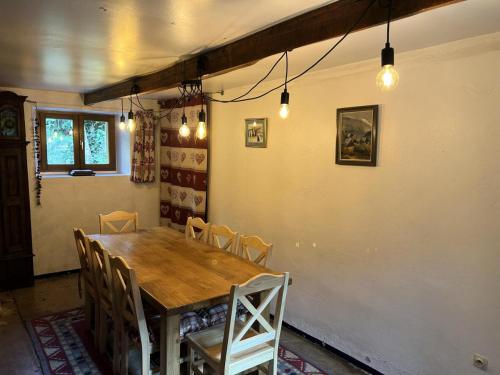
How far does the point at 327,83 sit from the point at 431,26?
1.09 m

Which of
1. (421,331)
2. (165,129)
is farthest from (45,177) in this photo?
(421,331)

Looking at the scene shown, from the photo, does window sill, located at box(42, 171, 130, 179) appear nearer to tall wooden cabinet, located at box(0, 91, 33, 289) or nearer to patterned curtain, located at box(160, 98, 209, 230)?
tall wooden cabinet, located at box(0, 91, 33, 289)

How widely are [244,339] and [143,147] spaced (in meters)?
3.43

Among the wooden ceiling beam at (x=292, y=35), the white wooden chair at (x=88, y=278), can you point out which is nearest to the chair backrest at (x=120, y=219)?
the white wooden chair at (x=88, y=278)

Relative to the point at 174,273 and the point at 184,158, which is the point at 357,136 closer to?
the point at 174,273

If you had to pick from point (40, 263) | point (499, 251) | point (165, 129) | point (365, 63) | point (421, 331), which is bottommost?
point (40, 263)

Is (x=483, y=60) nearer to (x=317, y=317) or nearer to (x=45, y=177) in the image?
(x=317, y=317)

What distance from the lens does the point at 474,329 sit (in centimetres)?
213

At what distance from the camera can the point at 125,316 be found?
229cm

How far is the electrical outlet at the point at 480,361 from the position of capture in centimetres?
209

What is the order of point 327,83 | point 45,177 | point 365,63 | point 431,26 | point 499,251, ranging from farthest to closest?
point 45,177 < point 327,83 < point 365,63 < point 499,251 < point 431,26

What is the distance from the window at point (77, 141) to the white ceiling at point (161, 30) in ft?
5.86

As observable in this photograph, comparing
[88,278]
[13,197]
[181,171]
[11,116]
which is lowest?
[88,278]

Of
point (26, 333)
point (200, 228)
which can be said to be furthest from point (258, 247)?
point (26, 333)
